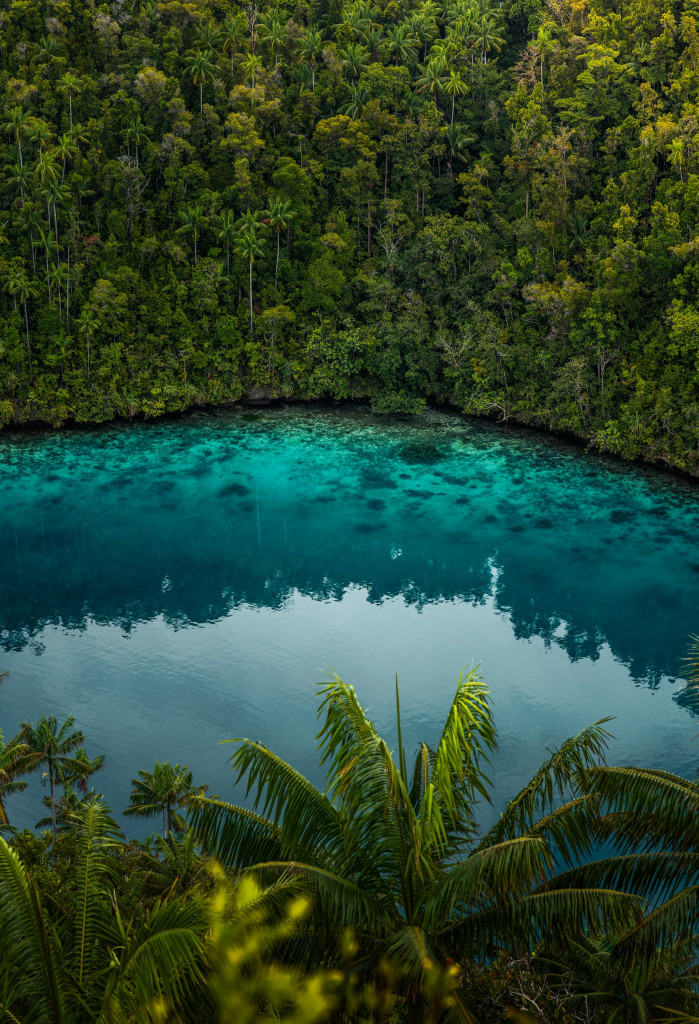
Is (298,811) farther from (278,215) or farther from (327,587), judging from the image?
(278,215)

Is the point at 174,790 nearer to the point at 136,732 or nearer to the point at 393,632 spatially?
the point at 136,732

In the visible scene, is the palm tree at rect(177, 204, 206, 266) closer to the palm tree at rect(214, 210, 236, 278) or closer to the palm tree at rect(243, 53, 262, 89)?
the palm tree at rect(214, 210, 236, 278)

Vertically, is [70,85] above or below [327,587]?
above

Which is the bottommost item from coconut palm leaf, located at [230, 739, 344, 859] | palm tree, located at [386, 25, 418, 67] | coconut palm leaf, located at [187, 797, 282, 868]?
coconut palm leaf, located at [187, 797, 282, 868]

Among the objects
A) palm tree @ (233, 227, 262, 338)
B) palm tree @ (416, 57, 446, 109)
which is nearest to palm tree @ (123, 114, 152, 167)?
palm tree @ (233, 227, 262, 338)

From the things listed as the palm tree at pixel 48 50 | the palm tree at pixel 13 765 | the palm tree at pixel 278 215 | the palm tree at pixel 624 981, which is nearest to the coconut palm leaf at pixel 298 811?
the palm tree at pixel 624 981

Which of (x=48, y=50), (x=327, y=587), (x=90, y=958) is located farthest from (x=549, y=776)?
(x=48, y=50)

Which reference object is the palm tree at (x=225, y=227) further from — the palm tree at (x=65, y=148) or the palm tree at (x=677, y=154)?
the palm tree at (x=677, y=154)
